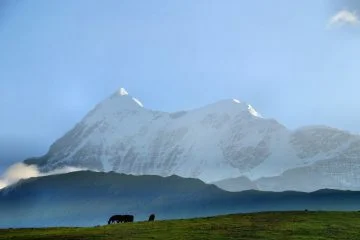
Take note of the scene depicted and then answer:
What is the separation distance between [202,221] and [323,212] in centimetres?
1764

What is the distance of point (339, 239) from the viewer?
6231cm

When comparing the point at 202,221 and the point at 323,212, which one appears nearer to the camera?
the point at 202,221

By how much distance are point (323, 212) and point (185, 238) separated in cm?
2826

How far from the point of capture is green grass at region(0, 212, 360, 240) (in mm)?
62000

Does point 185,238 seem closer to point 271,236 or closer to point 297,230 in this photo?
point 271,236

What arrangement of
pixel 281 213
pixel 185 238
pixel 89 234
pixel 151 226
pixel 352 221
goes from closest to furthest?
pixel 185 238
pixel 89 234
pixel 151 226
pixel 352 221
pixel 281 213

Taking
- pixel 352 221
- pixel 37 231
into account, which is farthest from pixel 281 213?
pixel 37 231

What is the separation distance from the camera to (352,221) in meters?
74.6

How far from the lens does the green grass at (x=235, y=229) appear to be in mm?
62000

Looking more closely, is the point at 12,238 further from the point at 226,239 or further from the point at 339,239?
the point at 339,239

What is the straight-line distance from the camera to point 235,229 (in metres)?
66.5

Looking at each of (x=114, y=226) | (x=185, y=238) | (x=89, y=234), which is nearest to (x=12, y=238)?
(x=89, y=234)

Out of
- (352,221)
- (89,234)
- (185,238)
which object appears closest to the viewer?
(185,238)

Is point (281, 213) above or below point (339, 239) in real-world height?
above
